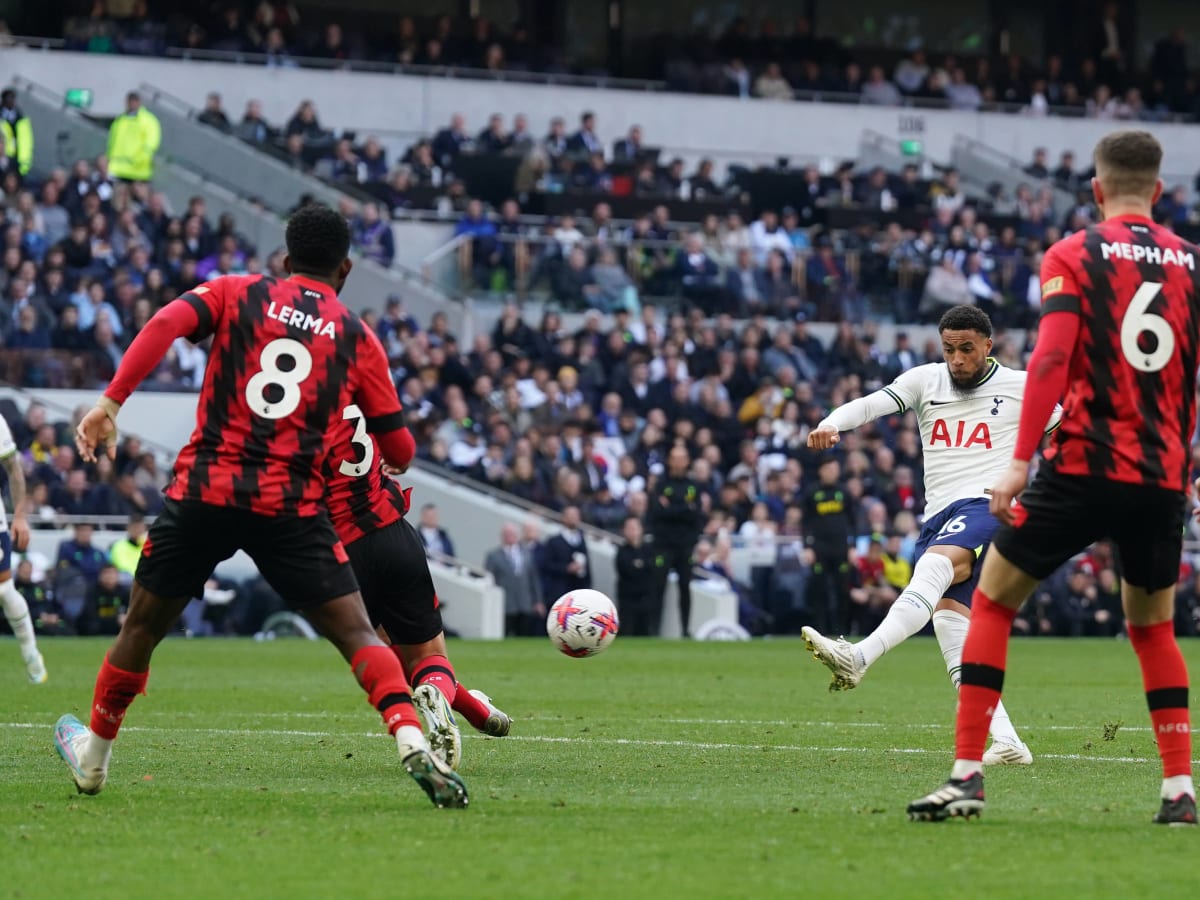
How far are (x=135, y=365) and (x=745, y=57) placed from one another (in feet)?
120

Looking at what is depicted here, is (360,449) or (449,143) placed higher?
(449,143)

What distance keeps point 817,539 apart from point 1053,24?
25.7m

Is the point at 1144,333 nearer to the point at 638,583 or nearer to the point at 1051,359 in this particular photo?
the point at 1051,359

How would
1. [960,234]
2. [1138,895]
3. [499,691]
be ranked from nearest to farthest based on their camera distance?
1. [1138,895]
2. [499,691]
3. [960,234]

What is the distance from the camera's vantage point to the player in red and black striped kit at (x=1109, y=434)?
713 cm

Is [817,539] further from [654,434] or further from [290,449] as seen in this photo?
[290,449]

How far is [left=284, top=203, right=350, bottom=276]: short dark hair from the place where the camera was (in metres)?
7.80

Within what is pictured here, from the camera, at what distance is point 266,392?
7594 millimetres

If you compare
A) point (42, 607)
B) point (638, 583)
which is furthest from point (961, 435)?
point (638, 583)

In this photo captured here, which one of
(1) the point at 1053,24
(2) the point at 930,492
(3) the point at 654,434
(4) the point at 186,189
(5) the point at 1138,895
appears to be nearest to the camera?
(5) the point at 1138,895

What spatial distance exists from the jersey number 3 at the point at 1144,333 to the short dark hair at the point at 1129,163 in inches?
15.8

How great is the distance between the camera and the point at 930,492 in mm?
10883

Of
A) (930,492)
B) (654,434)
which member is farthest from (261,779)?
(654,434)

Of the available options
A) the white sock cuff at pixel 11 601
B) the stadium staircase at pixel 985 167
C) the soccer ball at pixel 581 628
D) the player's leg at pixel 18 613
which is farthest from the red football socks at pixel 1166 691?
the stadium staircase at pixel 985 167
